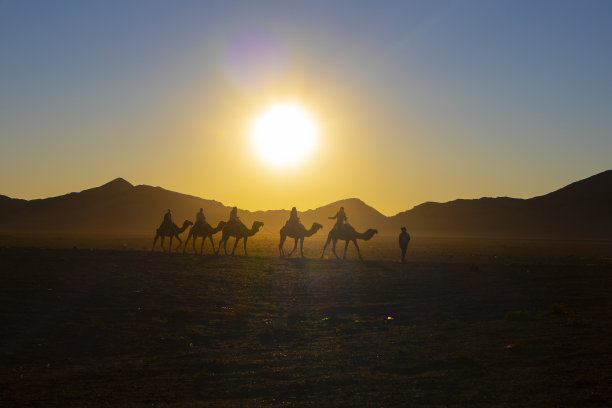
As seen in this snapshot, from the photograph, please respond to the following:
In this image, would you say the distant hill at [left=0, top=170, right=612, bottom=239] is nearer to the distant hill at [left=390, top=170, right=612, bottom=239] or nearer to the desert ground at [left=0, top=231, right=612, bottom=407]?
the distant hill at [left=390, top=170, right=612, bottom=239]

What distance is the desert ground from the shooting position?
8266mm

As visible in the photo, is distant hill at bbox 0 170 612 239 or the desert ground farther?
distant hill at bbox 0 170 612 239

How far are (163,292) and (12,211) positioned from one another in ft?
494

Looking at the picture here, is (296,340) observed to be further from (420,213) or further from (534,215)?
(420,213)

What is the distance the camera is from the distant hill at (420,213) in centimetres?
13088

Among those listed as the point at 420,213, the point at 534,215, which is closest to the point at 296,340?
the point at 534,215

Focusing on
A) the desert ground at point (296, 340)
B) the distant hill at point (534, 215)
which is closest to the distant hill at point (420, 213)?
the distant hill at point (534, 215)

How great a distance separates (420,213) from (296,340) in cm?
16930

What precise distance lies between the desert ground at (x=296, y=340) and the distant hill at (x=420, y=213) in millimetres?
105922

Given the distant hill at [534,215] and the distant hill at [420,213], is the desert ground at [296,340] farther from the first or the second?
the distant hill at [534,215]

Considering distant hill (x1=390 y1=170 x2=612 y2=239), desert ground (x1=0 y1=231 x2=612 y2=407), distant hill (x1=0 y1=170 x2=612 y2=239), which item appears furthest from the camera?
distant hill (x1=0 y1=170 x2=612 y2=239)

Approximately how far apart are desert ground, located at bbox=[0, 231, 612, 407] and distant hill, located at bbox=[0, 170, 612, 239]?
348 ft

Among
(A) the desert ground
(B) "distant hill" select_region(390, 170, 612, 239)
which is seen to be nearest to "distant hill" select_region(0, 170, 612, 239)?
(B) "distant hill" select_region(390, 170, 612, 239)

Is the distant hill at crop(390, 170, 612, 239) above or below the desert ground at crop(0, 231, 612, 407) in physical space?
above
